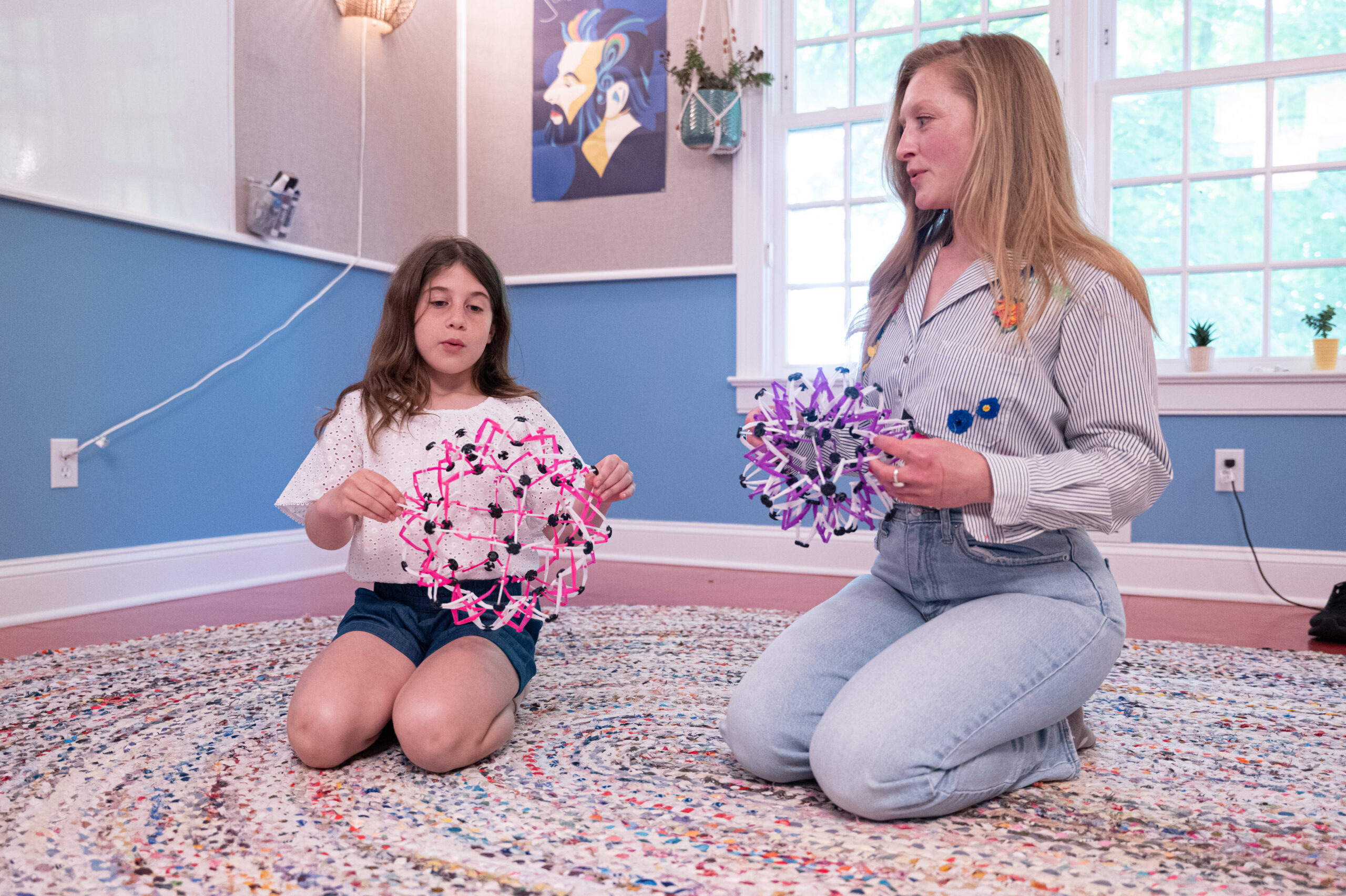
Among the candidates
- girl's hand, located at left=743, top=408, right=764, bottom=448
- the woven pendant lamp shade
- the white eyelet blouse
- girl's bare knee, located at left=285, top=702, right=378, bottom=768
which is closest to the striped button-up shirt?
girl's hand, located at left=743, top=408, right=764, bottom=448

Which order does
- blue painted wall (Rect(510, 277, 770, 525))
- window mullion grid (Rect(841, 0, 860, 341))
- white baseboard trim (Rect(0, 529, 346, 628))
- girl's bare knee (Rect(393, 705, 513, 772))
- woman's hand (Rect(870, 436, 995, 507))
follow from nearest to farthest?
woman's hand (Rect(870, 436, 995, 507)) → girl's bare knee (Rect(393, 705, 513, 772)) → white baseboard trim (Rect(0, 529, 346, 628)) → window mullion grid (Rect(841, 0, 860, 341)) → blue painted wall (Rect(510, 277, 770, 525))

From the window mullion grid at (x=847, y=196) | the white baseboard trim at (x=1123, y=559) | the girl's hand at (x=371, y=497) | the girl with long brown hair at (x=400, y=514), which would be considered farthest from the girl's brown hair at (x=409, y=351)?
the window mullion grid at (x=847, y=196)

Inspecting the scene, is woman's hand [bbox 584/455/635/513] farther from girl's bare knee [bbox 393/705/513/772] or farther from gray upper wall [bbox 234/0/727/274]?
gray upper wall [bbox 234/0/727/274]

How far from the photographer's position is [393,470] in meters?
1.64

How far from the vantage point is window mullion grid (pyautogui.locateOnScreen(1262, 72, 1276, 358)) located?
10.4 feet

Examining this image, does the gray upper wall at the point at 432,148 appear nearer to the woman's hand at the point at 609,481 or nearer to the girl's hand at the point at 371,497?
the girl's hand at the point at 371,497

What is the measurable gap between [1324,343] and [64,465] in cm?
371

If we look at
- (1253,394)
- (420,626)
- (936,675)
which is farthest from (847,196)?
(936,675)

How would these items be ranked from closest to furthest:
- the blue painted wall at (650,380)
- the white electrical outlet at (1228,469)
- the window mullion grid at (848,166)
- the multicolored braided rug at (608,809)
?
the multicolored braided rug at (608,809), the white electrical outlet at (1228,469), the window mullion grid at (848,166), the blue painted wall at (650,380)

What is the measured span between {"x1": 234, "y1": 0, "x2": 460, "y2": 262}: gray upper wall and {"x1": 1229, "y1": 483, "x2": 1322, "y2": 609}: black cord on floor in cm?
312

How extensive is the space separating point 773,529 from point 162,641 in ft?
6.98

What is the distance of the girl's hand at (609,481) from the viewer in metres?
1.50

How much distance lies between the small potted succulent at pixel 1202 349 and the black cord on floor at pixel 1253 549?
1.29 ft

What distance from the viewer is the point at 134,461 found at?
2824 mm
